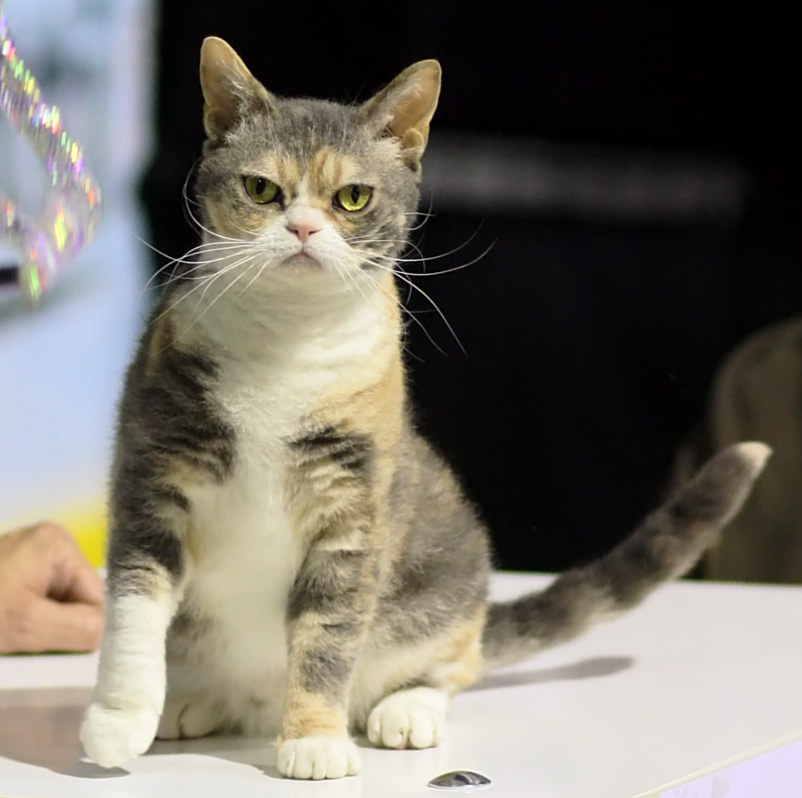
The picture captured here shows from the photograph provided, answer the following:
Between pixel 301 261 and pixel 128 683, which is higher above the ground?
pixel 301 261

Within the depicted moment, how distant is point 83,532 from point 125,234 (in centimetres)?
46

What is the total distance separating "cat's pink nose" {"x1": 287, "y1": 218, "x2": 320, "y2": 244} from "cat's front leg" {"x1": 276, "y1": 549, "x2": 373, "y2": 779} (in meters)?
0.22

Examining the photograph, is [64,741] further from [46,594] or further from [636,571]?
[636,571]

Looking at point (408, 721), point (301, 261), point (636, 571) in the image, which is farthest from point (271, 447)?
point (636, 571)

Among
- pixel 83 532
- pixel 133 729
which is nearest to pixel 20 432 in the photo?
pixel 83 532

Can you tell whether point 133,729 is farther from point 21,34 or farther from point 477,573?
point 21,34

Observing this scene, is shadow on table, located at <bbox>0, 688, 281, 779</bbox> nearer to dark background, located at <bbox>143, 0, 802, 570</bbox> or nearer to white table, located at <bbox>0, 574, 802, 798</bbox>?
white table, located at <bbox>0, 574, 802, 798</bbox>

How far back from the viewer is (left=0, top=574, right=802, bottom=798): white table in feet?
2.82

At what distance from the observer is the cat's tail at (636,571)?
3.81 ft

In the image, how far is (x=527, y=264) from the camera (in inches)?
84.7

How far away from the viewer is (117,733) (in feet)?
2.78

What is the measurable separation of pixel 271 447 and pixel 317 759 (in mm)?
212

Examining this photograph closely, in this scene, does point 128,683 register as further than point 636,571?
No

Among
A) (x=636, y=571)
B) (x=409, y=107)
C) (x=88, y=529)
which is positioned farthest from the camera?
(x=88, y=529)
